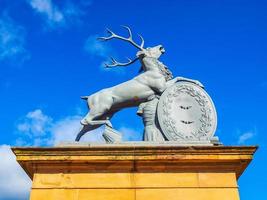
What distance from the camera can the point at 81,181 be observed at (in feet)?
30.5

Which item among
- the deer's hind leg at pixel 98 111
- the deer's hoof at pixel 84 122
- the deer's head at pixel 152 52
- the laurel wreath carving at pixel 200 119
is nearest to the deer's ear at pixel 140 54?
the deer's head at pixel 152 52

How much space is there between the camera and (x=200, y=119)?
10727 mm

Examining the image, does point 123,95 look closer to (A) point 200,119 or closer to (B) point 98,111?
(B) point 98,111

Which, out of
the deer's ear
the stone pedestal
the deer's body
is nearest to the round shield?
the deer's body

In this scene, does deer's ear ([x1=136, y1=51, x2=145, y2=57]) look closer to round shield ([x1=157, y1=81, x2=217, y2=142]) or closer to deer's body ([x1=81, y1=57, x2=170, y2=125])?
deer's body ([x1=81, y1=57, x2=170, y2=125])

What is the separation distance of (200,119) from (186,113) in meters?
0.41

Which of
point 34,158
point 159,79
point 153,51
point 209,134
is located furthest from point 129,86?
point 34,158

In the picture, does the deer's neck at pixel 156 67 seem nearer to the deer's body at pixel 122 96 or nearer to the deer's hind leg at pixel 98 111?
the deer's body at pixel 122 96

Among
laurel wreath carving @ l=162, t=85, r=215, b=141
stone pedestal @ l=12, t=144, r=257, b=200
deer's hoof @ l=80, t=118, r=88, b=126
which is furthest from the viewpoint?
deer's hoof @ l=80, t=118, r=88, b=126

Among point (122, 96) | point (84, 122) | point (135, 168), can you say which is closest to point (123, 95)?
point (122, 96)

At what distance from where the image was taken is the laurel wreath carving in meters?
10.4

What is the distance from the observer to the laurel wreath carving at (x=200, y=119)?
10.4m

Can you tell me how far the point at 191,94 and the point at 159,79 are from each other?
1007 mm

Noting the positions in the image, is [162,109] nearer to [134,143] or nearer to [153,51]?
[134,143]
